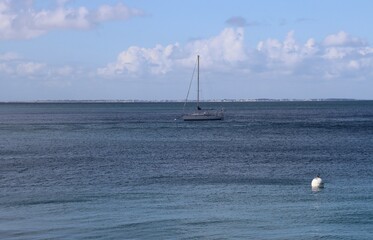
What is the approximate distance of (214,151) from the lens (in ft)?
326

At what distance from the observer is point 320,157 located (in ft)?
292

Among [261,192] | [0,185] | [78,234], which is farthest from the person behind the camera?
[0,185]

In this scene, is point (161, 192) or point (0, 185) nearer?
point (161, 192)

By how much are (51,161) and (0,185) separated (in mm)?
22084

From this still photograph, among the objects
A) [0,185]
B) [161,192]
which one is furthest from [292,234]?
[0,185]

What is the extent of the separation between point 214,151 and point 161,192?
41.1 meters

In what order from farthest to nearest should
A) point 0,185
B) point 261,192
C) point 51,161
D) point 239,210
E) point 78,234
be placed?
point 51,161 < point 0,185 < point 261,192 < point 239,210 < point 78,234

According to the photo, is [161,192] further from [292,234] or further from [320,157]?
[320,157]

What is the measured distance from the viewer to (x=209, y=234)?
43469 millimetres

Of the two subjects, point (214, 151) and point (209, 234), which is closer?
point (209, 234)

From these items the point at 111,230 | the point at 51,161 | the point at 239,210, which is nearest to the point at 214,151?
the point at 51,161

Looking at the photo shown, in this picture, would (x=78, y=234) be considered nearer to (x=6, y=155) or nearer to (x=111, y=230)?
(x=111, y=230)

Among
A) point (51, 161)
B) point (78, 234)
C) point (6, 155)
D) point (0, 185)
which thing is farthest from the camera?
point (6, 155)

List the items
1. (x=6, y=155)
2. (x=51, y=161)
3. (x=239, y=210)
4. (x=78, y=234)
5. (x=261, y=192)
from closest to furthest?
(x=78, y=234) < (x=239, y=210) < (x=261, y=192) < (x=51, y=161) < (x=6, y=155)
